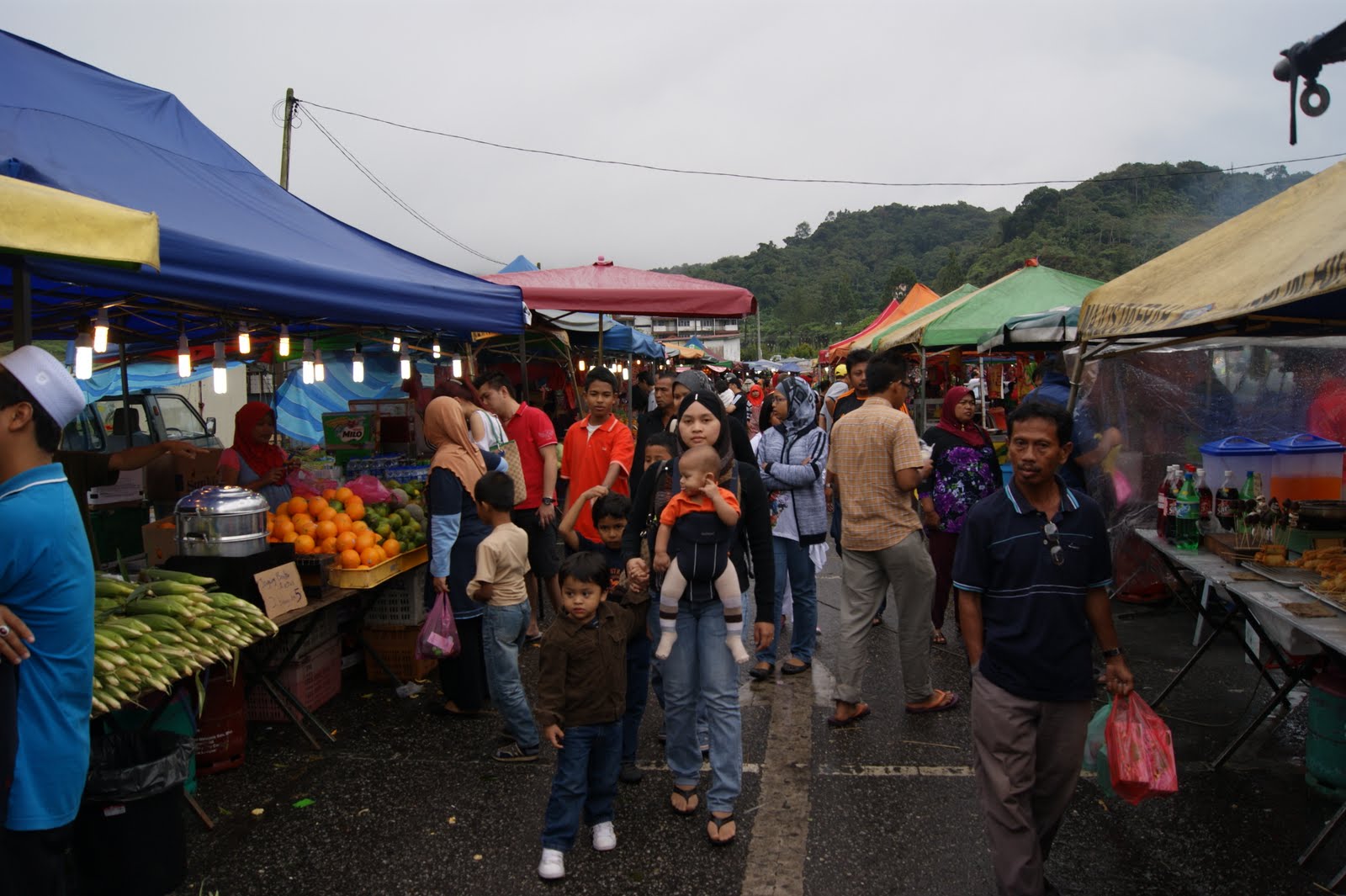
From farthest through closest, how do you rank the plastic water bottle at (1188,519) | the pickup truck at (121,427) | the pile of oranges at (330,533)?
1. the pickup truck at (121,427)
2. the pile of oranges at (330,533)
3. the plastic water bottle at (1188,519)

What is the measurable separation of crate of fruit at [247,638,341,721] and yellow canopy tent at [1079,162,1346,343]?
5.22 m

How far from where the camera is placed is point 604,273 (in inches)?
382

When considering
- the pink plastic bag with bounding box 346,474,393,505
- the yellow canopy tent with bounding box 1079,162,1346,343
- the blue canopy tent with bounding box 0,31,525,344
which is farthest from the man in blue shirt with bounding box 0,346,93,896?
the yellow canopy tent with bounding box 1079,162,1346,343

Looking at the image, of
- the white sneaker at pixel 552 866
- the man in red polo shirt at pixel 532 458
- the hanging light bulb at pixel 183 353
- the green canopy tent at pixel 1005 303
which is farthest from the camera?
the green canopy tent at pixel 1005 303

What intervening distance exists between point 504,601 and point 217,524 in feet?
5.17

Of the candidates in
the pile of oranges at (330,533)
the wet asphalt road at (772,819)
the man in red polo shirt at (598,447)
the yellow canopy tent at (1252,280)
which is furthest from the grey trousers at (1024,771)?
the pile of oranges at (330,533)

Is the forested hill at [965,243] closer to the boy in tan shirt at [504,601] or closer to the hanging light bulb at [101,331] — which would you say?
the boy in tan shirt at [504,601]

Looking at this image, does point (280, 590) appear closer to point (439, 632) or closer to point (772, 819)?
point (439, 632)

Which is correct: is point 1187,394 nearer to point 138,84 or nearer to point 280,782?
point 280,782

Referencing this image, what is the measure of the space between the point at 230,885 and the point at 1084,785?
393 cm

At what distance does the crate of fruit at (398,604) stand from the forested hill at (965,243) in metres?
15.6

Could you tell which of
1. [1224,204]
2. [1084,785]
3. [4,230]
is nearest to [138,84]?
[4,230]

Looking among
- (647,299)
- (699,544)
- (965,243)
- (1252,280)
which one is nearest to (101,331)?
(699,544)

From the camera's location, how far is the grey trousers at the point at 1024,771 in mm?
2930
